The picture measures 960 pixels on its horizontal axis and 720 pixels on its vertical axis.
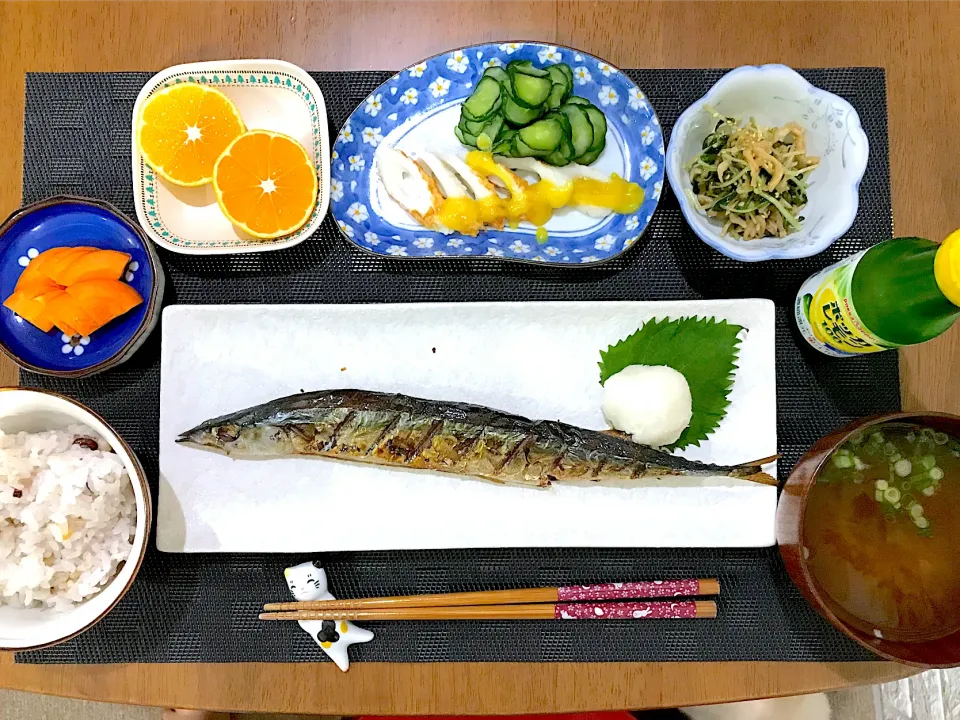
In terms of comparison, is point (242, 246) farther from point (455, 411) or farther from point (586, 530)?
point (586, 530)

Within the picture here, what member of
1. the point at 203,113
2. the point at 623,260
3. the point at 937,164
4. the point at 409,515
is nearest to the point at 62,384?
the point at 203,113

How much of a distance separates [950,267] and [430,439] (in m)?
1.06

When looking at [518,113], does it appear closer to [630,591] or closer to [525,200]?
[525,200]

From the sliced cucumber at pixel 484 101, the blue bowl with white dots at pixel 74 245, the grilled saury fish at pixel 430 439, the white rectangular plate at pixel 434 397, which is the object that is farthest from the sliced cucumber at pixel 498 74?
the blue bowl with white dots at pixel 74 245

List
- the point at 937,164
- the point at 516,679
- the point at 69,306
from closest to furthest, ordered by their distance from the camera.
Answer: the point at 69,306 < the point at 516,679 < the point at 937,164

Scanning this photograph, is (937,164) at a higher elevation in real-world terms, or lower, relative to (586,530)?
higher

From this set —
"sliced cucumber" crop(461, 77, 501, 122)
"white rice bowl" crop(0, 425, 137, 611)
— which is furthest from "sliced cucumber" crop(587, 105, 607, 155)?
"white rice bowl" crop(0, 425, 137, 611)

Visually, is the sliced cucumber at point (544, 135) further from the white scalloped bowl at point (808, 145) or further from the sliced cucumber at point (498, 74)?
the white scalloped bowl at point (808, 145)

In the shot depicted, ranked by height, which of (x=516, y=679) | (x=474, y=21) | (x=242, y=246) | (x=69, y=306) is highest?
(x=474, y=21)

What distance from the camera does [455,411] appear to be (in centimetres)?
153

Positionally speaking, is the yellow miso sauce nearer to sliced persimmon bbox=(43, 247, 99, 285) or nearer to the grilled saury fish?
the grilled saury fish

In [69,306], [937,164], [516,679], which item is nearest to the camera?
[69,306]

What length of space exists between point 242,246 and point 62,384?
0.58m

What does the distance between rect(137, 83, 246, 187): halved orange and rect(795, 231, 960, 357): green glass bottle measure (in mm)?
1439
